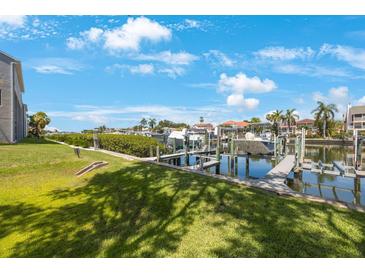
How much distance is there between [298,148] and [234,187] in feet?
33.5

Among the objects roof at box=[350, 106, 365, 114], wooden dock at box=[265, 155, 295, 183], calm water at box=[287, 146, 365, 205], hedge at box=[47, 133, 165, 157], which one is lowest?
calm water at box=[287, 146, 365, 205]

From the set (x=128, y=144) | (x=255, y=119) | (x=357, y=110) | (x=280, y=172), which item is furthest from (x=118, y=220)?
(x=357, y=110)

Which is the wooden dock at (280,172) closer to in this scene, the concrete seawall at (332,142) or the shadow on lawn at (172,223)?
the shadow on lawn at (172,223)

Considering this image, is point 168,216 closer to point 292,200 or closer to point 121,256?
point 121,256

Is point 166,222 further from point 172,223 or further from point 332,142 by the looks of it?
point 332,142

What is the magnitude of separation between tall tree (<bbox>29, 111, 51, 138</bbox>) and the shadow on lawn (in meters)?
49.2

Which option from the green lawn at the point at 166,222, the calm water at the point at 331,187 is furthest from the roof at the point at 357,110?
the green lawn at the point at 166,222

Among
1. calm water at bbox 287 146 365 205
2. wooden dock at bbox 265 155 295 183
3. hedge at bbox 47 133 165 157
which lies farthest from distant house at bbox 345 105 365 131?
hedge at bbox 47 133 165 157

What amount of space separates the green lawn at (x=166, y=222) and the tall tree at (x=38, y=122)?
47567 millimetres

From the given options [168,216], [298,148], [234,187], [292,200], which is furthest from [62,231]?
[298,148]

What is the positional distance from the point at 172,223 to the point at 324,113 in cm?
5903

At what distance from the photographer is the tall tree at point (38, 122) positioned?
49.2m

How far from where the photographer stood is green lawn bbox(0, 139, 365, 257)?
4020 mm

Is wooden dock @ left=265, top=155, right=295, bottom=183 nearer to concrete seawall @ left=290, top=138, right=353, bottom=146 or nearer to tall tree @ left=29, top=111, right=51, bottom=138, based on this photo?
concrete seawall @ left=290, top=138, right=353, bottom=146
